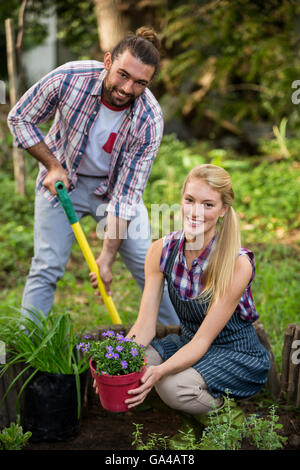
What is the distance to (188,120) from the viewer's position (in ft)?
25.6

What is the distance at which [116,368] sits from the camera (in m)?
1.72

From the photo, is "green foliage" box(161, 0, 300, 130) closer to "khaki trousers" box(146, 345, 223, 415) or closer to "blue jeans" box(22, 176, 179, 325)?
"blue jeans" box(22, 176, 179, 325)

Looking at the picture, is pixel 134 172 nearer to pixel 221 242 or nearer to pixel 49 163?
pixel 49 163

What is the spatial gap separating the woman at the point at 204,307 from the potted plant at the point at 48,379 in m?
0.28

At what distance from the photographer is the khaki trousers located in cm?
193

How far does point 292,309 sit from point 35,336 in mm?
1581

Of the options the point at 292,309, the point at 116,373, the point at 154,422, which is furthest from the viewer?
the point at 292,309

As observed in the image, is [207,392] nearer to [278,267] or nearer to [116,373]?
[116,373]

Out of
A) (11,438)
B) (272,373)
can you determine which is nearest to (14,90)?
(272,373)

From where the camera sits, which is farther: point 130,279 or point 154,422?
point 130,279

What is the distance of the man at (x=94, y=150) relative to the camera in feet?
7.47

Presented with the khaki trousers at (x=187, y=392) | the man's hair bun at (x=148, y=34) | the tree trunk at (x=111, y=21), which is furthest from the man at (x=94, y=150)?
the tree trunk at (x=111, y=21)

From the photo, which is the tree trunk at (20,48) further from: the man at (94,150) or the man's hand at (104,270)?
the man's hand at (104,270)

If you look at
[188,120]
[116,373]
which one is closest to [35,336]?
[116,373]
